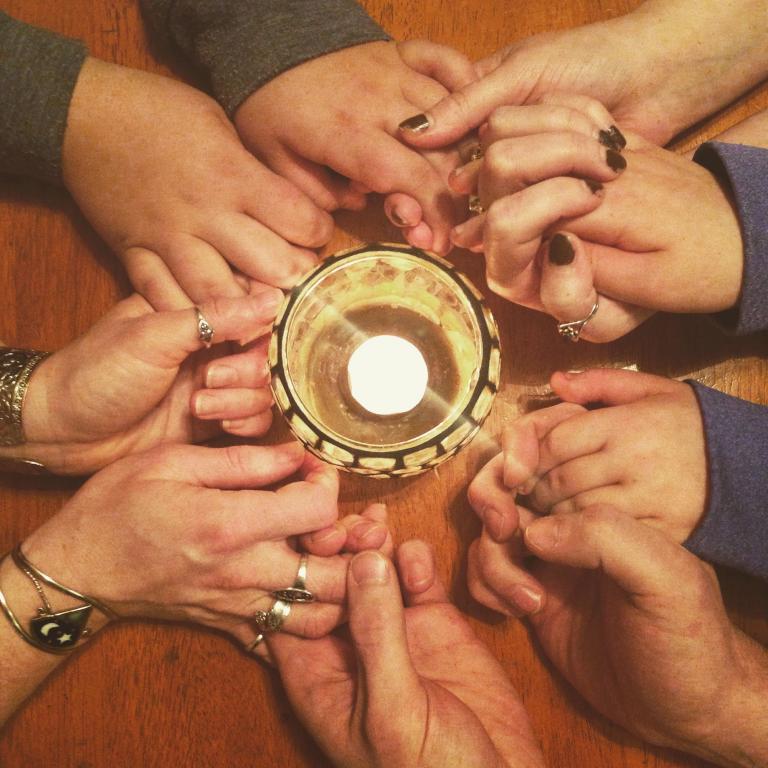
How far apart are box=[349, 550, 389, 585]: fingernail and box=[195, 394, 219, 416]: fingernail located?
19 centimetres

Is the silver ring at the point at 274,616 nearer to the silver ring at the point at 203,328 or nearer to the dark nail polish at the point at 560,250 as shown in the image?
the silver ring at the point at 203,328

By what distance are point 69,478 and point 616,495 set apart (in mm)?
549

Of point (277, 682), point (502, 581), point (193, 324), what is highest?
point (193, 324)

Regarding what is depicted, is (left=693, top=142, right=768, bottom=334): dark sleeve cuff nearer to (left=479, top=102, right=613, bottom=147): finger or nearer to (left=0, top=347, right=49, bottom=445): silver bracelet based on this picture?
(left=479, top=102, right=613, bottom=147): finger

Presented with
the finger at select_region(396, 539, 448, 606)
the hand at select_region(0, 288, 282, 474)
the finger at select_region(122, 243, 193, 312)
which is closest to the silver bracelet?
the hand at select_region(0, 288, 282, 474)

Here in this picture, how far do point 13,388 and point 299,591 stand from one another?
34cm

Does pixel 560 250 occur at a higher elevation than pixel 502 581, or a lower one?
higher

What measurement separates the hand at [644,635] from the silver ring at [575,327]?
6.3 inches

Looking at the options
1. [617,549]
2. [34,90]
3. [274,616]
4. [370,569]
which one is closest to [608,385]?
[617,549]

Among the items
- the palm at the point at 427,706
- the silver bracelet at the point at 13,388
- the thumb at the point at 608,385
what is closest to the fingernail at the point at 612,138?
the thumb at the point at 608,385

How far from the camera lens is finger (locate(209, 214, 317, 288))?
2.18 ft

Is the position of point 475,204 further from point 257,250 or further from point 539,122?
point 257,250

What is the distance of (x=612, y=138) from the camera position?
0.60 meters

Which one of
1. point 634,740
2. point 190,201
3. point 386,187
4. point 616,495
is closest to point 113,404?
point 190,201
